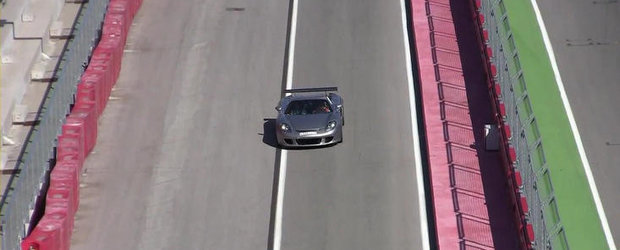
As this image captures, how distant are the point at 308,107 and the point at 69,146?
20.5 ft

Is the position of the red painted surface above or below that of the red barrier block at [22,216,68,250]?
above

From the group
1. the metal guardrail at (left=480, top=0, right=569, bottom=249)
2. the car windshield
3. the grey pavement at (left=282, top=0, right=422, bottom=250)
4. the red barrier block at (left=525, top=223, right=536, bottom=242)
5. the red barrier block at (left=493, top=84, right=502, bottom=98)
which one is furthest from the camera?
the red barrier block at (left=493, top=84, right=502, bottom=98)

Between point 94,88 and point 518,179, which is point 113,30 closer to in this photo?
point 94,88

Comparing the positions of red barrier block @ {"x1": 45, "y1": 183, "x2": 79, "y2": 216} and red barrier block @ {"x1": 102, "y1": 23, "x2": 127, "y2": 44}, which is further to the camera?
red barrier block @ {"x1": 102, "y1": 23, "x2": 127, "y2": 44}

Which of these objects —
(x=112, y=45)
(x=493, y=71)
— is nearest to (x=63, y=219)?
(x=112, y=45)

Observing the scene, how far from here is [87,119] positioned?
37.8 m

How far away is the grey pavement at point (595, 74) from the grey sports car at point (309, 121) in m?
6.34

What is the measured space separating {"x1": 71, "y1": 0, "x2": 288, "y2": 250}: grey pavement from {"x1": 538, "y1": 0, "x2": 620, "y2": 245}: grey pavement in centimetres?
805

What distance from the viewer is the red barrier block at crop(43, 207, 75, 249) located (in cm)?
3316

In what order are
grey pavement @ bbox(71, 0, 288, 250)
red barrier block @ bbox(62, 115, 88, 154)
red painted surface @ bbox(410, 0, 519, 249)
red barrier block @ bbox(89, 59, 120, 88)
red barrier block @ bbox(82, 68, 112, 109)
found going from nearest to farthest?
1. red painted surface @ bbox(410, 0, 519, 249)
2. grey pavement @ bbox(71, 0, 288, 250)
3. red barrier block @ bbox(62, 115, 88, 154)
4. red barrier block @ bbox(82, 68, 112, 109)
5. red barrier block @ bbox(89, 59, 120, 88)

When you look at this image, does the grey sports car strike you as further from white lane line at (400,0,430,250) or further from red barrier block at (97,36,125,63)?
red barrier block at (97,36,125,63)

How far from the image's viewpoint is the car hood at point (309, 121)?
123 feet

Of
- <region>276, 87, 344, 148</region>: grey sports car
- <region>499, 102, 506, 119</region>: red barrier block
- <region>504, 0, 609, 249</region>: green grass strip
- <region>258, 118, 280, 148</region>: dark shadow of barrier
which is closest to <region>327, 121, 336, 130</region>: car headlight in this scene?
<region>276, 87, 344, 148</region>: grey sports car

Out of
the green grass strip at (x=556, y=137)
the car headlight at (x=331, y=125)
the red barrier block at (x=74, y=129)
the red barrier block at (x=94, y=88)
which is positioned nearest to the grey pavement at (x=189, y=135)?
the red barrier block at (x=94, y=88)
